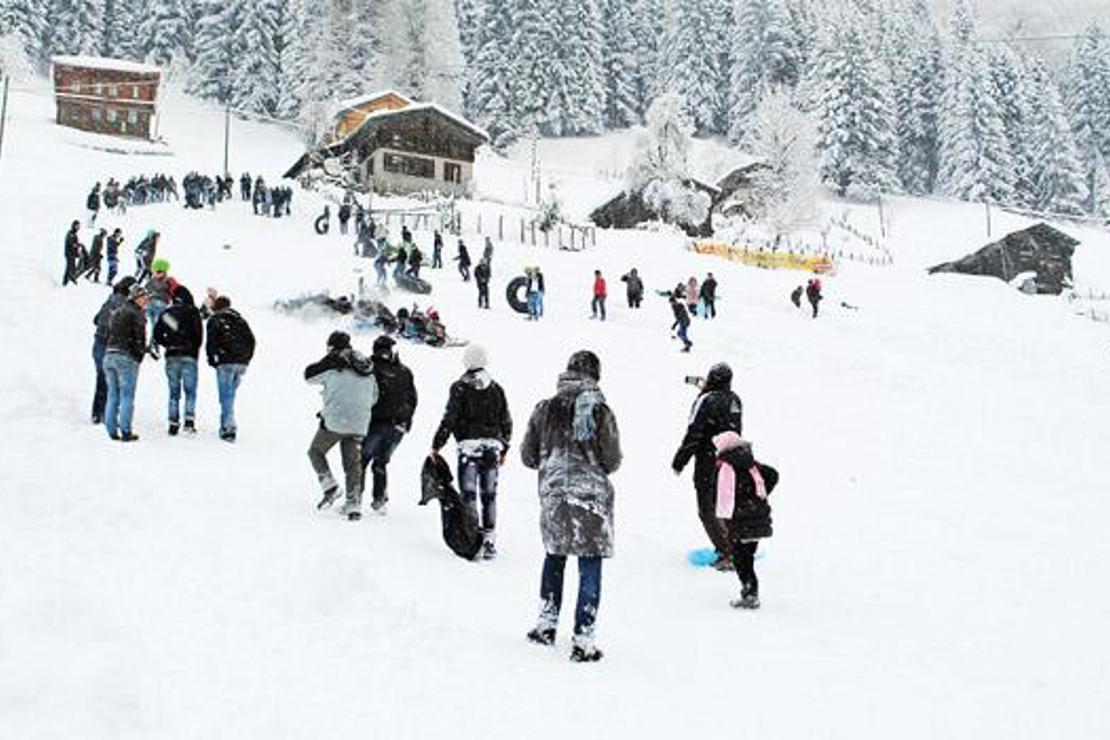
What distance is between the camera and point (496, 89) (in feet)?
309

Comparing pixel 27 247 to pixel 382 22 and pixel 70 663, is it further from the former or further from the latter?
pixel 382 22

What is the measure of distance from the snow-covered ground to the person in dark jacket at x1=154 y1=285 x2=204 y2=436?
530 millimetres

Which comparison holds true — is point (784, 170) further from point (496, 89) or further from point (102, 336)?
point (102, 336)

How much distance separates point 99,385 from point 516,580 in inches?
241

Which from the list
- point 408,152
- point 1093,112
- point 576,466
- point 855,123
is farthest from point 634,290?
point 1093,112

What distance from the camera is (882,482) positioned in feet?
43.0

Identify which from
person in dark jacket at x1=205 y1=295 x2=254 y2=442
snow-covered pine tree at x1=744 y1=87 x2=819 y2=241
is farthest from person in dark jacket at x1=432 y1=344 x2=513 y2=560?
snow-covered pine tree at x1=744 y1=87 x2=819 y2=241

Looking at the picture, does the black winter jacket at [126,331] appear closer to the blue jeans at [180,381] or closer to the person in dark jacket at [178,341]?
the person in dark jacket at [178,341]

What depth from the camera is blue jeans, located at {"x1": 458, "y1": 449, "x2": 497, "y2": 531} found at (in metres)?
7.94

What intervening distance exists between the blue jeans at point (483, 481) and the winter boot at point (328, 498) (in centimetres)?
124

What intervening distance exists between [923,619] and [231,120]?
271 feet

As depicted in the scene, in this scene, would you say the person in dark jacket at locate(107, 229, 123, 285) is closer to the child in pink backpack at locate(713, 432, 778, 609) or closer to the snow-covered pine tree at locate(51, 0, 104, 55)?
the child in pink backpack at locate(713, 432, 778, 609)

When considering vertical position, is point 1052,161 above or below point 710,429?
above

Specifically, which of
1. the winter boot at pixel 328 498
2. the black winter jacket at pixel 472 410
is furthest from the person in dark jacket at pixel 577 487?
the winter boot at pixel 328 498
